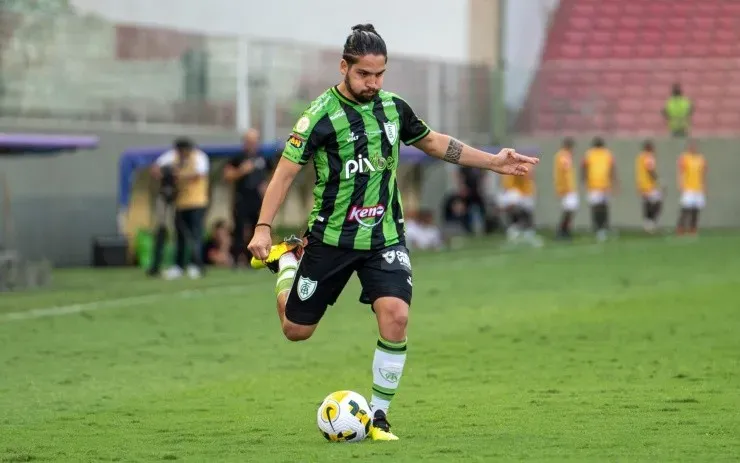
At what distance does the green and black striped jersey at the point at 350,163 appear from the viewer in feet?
27.0

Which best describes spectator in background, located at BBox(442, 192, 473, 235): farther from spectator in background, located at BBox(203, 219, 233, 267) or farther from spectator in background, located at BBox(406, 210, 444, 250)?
spectator in background, located at BBox(203, 219, 233, 267)

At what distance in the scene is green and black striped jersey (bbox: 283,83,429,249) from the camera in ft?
27.0

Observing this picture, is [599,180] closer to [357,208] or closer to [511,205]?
[511,205]

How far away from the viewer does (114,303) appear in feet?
58.7

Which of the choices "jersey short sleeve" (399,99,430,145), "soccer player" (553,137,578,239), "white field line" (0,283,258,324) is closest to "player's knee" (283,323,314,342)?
"jersey short sleeve" (399,99,430,145)

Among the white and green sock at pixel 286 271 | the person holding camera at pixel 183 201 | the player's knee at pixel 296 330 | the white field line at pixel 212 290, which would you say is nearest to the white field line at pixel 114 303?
the white field line at pixel 212 290

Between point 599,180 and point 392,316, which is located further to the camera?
point 599,180

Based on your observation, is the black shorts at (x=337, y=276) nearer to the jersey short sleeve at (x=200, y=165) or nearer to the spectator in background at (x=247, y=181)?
the jersey short sleeve at (x=200, y=165)

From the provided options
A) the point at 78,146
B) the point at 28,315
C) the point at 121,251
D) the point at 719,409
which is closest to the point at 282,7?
the point at 121,251

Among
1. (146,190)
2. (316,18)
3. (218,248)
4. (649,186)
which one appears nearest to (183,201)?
(218,248)

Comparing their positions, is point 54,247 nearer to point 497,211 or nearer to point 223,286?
point 223,286

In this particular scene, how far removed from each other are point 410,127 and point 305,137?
2.10 ft

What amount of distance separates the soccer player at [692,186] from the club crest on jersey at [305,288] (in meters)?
26.8

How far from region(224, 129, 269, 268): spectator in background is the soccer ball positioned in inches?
596
